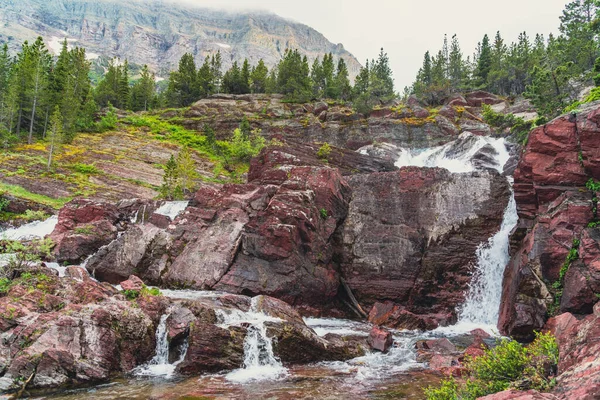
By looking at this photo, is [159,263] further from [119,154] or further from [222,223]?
[119,154]

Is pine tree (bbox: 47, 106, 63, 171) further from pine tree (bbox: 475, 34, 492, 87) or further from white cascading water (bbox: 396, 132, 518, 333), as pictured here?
pine tree (bbox: 475, 34, 492, 87)

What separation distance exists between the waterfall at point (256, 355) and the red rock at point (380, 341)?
5.44 m

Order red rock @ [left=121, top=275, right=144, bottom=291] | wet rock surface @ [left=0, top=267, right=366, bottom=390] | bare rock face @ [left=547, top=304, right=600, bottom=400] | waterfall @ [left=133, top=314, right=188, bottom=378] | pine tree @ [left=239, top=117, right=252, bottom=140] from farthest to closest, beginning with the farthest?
pine tree @ [left=239, top=117, right=252, bottom=140] < red rock @ [left=121, top=275, right=144, bottom=291] < waterfall @ [left=133, top=314, right=188, bottom=378] < wet rock surface @ [left=0, top=267, right=366, bottom=390] < bare rock face @ [left=547, top=304, right=600, bottom=400]

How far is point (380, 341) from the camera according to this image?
20.7 m

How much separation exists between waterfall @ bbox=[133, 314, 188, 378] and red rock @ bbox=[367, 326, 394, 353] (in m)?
9.73

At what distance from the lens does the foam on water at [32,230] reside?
1494 inches

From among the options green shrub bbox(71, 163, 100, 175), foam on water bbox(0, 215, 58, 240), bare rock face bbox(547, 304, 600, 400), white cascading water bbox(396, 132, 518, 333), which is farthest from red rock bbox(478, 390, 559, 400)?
green shrub bbox(71, 163, 100, 175)

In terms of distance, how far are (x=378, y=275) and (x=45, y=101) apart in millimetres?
64812

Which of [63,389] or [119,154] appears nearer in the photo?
[63,389]

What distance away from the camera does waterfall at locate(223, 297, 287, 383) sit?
53.1ft

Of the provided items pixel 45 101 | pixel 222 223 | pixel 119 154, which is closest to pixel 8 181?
pixel 119 154

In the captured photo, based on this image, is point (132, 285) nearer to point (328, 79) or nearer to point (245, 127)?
point (245, 127)

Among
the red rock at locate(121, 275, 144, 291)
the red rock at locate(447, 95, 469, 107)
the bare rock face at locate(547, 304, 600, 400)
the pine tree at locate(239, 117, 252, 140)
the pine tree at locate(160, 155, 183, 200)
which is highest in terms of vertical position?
the red rock at locate(447, 95, 469, 107)

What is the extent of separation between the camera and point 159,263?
30.4m
